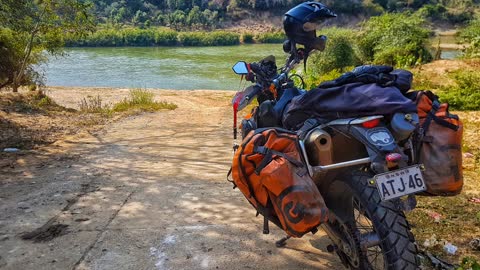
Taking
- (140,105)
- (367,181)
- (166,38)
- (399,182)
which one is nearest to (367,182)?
(367,181)

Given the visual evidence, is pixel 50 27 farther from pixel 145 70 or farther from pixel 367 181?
pixel 145 70

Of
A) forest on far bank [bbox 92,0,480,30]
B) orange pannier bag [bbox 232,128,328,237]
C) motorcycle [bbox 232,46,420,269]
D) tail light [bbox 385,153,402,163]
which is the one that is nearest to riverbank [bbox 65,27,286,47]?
forest on far bank [bbox 92,0,480,30]

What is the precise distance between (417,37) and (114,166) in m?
15.4

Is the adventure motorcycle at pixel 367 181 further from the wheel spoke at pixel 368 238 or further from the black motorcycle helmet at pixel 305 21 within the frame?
the black motorcycle helmet at pixel 305 21

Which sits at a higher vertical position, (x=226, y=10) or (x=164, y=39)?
(x=226, y=10)

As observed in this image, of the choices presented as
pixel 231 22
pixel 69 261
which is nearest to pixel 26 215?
pixel 69 261

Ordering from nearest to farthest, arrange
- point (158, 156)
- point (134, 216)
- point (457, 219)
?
point (457, 219), point (134, 216), point (158, 156)

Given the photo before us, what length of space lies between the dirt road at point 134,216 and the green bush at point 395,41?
11603 mm

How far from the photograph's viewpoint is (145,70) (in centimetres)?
3766

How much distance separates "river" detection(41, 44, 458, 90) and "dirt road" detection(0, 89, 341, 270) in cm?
1932

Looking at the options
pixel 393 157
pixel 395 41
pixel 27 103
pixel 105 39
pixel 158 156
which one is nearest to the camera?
pixel 393 157

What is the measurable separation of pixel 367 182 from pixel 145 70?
121ft

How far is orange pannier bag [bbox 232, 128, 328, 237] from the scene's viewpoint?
219 centimetres

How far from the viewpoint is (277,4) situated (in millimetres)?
84625
